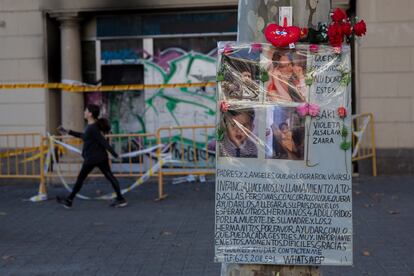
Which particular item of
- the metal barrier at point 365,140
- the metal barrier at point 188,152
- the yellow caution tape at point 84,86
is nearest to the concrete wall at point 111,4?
the yellow caution tape at point 84,86

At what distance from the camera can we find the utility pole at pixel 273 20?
13.4 ft

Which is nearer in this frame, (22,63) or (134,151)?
(134,151)

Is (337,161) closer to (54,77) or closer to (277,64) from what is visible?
(277,64)

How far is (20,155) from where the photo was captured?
12.4 metres

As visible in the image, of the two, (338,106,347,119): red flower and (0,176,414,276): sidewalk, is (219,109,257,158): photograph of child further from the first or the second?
(0,176,414,276): sidewalk

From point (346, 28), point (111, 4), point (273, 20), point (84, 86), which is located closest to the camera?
point (346, 28)

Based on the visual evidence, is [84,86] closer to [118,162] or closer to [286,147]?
[118,162]

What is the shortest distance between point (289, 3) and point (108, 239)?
465 centimetres

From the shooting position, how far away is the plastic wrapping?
390cm

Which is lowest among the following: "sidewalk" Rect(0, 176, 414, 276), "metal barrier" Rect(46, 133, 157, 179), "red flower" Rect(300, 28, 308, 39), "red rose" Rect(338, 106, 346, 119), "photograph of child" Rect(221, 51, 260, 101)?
"sidewalk" Rect(0, 176, 414, 276)

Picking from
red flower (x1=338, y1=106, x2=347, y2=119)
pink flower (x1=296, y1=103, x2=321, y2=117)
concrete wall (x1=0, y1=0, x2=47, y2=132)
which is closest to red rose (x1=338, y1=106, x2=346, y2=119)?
red flower (x1=338, y1=106, x2=347, y2=119)

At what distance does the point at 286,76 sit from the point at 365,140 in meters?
8.53

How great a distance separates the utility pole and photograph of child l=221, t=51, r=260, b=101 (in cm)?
25

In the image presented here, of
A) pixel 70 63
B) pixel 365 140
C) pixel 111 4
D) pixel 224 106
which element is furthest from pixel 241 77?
pixel 70 63
